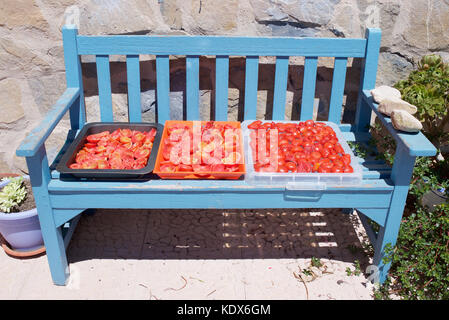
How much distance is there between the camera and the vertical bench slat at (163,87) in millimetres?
2854

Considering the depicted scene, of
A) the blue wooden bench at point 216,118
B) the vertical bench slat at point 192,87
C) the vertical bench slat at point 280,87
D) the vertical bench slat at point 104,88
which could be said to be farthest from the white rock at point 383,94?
the vertical bench slat at point 104,88

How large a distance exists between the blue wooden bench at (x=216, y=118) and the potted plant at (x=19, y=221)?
187 mm

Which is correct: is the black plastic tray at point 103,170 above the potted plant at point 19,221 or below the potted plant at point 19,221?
above

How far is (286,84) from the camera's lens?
296 centimetres

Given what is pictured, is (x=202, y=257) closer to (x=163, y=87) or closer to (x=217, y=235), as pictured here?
(x=217, y=235)

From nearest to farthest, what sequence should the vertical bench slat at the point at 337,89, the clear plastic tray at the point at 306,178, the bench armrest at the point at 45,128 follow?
the bench armrest at the point at 45,128, the clear plastic tray at the point at 306,178, the vertical bench slat at the point at 337,89

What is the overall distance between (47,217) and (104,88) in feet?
2.86

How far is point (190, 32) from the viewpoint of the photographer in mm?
2959

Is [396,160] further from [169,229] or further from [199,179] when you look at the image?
[169,229]

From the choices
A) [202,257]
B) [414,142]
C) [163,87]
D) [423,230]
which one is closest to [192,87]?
[163,87]

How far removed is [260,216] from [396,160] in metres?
1.13

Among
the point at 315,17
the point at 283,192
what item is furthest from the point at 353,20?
the point at 283,192

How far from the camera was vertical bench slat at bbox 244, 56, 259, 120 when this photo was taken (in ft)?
9.42

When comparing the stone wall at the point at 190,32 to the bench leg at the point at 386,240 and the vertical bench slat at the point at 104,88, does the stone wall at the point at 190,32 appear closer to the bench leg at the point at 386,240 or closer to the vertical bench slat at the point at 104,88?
the vertical bench slat at the point at 104,88
